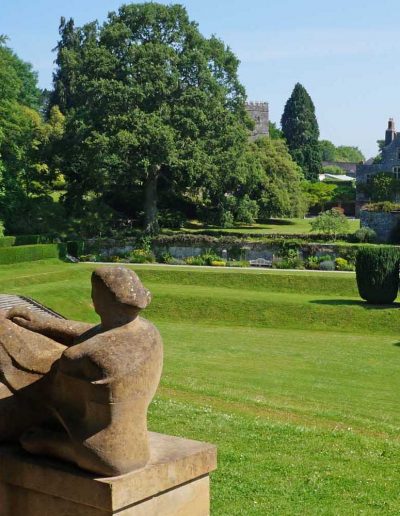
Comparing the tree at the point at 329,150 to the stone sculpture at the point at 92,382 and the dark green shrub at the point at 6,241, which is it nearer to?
the dark green shrub at the point at 6,241

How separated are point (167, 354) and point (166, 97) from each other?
28748 millimetres

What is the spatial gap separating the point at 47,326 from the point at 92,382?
3.19 ft

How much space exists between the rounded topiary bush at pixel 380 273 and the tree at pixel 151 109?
18272 mm

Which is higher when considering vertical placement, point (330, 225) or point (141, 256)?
point (330, 225)

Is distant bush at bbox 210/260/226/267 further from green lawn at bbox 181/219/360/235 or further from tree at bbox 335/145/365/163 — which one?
tree at bbox 335/145/365/163

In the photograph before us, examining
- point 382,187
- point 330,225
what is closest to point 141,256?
point 330,225

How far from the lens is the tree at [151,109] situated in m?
45.6

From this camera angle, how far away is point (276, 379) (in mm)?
18266

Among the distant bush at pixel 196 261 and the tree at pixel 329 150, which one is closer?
the distant bush at pixel 196 261

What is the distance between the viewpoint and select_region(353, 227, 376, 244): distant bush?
47.3 metres

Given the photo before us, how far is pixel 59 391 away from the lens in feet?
18.4

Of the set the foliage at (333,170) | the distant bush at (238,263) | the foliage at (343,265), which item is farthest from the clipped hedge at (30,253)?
the foliage at (333,170)

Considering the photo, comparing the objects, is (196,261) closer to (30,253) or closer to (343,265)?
(343,265)

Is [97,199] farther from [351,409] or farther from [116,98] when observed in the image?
[351,409]
